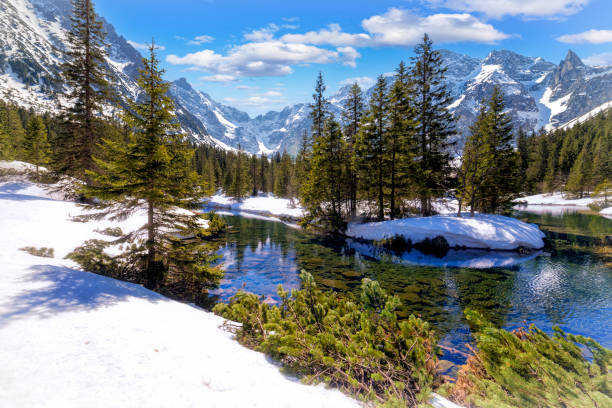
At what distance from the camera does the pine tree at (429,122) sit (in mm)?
24969

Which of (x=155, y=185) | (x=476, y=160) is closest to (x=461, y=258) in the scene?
(x=476, y=160)

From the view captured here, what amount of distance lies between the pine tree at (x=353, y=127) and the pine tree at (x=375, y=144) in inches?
47.3

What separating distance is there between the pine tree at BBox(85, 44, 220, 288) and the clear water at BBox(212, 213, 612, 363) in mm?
2108

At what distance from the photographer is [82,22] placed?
62.6 ft

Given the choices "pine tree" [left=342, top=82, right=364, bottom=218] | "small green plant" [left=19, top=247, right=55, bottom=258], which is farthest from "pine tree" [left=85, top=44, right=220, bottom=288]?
"pine tree" [left=342, top=82, right=364, bottom=218]

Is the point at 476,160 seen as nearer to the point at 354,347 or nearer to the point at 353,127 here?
the point at 353,127

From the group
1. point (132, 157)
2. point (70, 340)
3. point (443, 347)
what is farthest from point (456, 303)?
point (132, 157)

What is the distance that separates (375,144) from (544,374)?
23.7 m

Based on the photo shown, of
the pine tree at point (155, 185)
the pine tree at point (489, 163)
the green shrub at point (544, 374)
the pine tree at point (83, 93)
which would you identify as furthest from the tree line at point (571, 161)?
the pine tree at point (83, 93)

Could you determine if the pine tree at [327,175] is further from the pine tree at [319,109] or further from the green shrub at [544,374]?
the green shrub at [544,374]

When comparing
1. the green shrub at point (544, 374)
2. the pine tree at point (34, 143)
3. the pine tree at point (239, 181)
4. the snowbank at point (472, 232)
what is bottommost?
the snowbank at point (472, 232)

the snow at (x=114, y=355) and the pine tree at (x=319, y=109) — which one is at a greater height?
the pine tree at (x=319, y=109)

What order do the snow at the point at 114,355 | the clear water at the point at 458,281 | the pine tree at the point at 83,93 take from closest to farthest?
the snow at the point at 114,355 < the clear water at the point at 458,281 < the pine tree at the point at 83,93

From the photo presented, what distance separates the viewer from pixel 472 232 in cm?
2089
